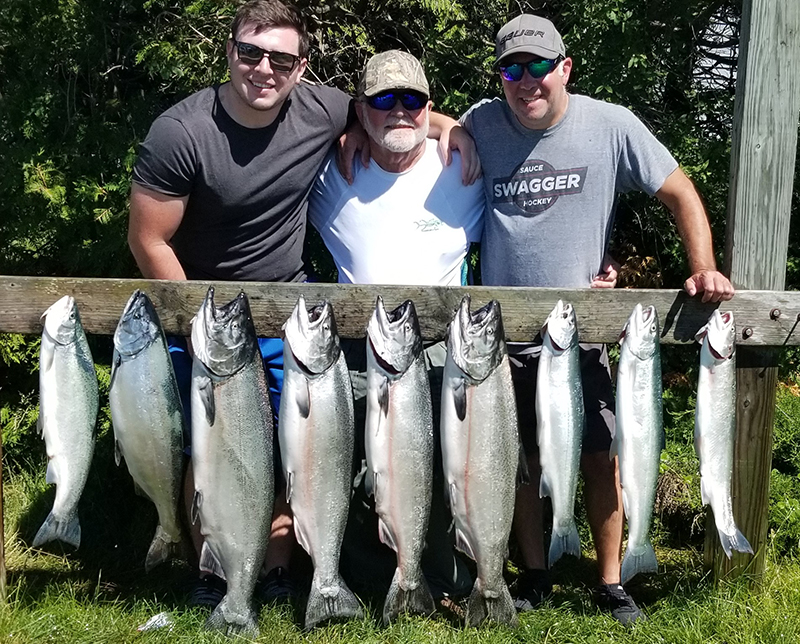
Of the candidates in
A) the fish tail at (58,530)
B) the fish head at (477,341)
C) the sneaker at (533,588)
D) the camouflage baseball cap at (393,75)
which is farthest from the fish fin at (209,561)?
the camouflage baseball cap at (393,75)

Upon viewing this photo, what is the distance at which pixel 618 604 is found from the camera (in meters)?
3.75

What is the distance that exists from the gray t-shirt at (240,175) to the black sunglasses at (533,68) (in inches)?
30.9

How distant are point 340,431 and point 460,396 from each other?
490 millimetres

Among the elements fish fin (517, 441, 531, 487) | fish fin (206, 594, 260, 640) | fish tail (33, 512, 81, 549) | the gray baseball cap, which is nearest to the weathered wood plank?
fish fin (517, 441, 531, 487)

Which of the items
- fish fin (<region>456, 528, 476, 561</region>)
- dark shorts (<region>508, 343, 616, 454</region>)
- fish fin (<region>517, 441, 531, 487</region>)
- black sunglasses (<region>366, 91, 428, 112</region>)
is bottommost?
fish fin (<region>456, 528, 476, 561</region>)

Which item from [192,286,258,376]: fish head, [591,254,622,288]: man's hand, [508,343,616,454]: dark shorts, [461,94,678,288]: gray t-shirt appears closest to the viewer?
[192,286,258,376]: fish head

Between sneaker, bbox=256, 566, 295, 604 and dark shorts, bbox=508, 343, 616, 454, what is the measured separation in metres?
1.36

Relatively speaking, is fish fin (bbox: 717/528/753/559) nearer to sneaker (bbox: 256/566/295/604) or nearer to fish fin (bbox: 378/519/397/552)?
fish fin (bbox: 378/519/397/552)

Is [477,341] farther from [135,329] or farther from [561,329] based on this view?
[135,329]

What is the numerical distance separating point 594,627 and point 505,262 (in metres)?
1.67

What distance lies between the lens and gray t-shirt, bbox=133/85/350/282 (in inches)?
136

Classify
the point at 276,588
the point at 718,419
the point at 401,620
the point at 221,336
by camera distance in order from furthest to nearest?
1. the point at 276,588
2. the point at 401,620
3. the point at 718,419
4. the point at 221,336

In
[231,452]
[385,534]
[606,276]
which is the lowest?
[385,534]

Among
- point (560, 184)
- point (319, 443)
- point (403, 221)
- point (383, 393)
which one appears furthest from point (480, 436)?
point (560, 184)
